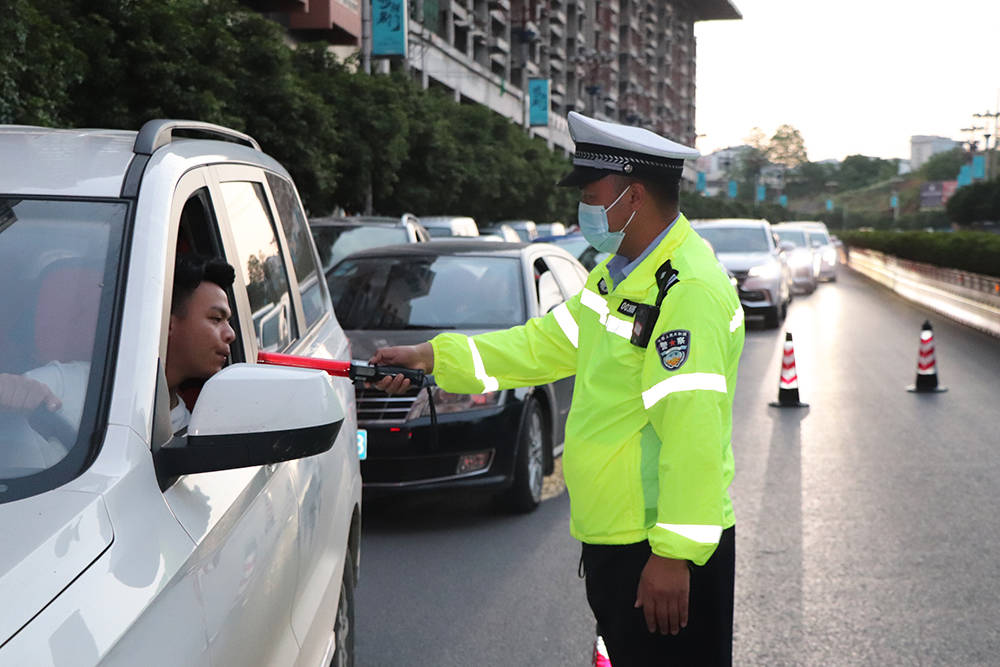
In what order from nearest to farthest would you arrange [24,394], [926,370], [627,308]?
[24,394]
[627,308]
[926,370]

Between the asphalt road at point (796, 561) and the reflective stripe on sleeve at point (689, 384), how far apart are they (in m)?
2.50

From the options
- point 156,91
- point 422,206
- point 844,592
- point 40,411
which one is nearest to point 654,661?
point 40,411

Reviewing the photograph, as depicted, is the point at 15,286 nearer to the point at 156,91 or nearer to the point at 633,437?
the point at 633,437

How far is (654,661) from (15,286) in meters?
1.72

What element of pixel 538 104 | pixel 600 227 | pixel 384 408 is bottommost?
pixel 384 408

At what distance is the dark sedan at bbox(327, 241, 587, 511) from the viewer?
7.37 metres

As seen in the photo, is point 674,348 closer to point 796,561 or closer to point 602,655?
point 602,655

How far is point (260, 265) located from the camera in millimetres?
3873

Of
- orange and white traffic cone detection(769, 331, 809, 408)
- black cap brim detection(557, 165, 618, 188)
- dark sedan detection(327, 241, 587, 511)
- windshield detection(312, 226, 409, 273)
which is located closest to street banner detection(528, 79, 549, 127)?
windshield detection(312, 226, 409, 273)

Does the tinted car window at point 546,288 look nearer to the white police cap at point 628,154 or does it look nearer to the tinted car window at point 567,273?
the tinted car window at point 567,273

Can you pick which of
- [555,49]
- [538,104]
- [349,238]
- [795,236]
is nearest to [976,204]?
[538,104]

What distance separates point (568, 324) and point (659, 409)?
0.80 metres

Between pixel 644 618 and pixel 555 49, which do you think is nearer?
pixel 644 618

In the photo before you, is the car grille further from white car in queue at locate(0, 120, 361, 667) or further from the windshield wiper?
white car in queue at locate(0, 120, 361, 667)
